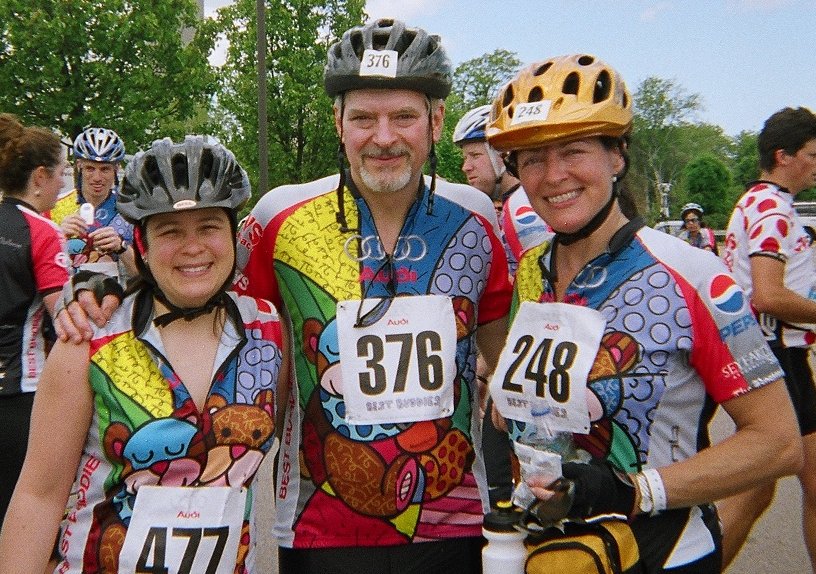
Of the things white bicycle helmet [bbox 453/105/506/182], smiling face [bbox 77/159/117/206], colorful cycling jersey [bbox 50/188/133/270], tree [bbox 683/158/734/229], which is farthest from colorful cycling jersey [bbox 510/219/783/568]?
Result: tree [bbox 683/158/734/229]

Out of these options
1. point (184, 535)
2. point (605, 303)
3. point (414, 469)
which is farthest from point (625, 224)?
point (184, 535)

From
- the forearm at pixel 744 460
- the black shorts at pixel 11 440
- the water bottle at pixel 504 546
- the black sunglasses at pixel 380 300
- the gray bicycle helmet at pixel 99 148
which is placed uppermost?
the gray bicycle helmet at pixel 99 148

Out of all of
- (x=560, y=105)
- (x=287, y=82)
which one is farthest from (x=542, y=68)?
(x=287, y=82)

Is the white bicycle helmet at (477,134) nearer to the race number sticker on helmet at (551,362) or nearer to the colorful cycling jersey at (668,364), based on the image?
the race number sticker on helmet at (551,362)

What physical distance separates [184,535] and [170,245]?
805 mm

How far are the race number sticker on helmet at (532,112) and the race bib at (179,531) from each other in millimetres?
1332

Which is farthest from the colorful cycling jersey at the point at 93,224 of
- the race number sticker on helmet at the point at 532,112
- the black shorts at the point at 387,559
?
the race number sticker on helmet at the point at 532,112

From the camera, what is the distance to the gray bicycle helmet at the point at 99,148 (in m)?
7.12

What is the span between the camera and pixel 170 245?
7.82 ft

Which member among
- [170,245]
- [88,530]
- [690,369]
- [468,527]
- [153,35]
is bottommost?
[468,527]

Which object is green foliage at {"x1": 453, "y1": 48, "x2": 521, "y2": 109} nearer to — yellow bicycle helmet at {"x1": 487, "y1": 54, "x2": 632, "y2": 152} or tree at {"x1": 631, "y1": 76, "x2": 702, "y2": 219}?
tree at {"x1": 631, "y1": 76, "x2": 702, "y2": 219}

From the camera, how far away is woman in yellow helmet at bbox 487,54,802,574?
2.18 m

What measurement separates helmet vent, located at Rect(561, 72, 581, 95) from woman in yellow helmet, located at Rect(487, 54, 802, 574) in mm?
19

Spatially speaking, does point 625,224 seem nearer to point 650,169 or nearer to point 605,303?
point 605,303
